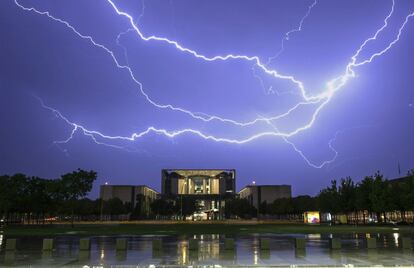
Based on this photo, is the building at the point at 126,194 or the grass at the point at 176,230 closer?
the grass at the point at 176,230

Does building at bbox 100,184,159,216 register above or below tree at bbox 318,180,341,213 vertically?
above

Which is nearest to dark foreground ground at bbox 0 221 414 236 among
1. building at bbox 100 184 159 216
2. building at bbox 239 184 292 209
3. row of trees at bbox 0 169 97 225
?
row of trees at bbox 0 169 97 225

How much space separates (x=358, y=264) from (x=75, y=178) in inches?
1744

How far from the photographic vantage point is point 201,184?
582 ft

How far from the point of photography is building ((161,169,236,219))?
17100 cm

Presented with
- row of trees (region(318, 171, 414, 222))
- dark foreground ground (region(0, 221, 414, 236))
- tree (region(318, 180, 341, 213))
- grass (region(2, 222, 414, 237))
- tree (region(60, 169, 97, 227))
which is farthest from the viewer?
tree (region(318, 180, 341, 213))

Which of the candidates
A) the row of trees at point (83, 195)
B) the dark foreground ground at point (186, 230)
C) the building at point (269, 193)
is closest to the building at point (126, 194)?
the building at point (269, 193)

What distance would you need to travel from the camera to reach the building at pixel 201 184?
171000 mm

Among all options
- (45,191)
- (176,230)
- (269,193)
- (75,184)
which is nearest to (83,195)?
(75,184)

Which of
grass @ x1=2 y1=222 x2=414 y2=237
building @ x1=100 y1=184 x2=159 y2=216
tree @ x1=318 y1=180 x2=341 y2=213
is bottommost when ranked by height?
grass @ x1=2 y1=222 x2=414 y2=237

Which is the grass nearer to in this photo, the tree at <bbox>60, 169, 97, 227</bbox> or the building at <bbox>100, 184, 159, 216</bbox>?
the tree at <bbox>60, 169, 97, 227</bbox>

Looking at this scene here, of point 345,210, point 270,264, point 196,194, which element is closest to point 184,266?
point 270,264

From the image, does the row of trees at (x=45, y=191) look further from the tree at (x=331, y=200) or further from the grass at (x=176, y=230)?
the tree at (x=331, y=200)

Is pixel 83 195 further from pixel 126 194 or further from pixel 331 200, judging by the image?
pixel 126 194
